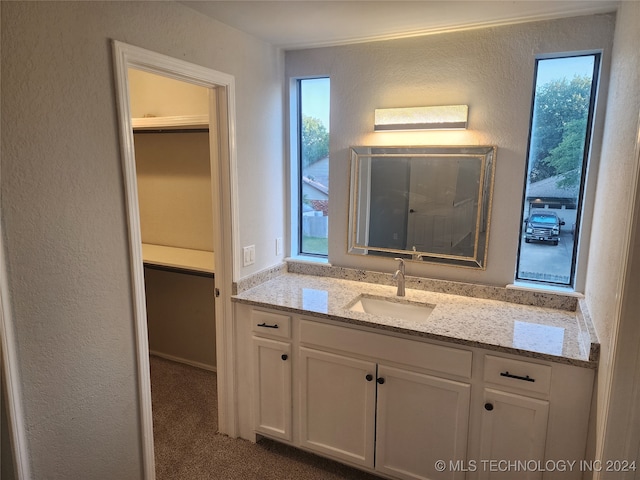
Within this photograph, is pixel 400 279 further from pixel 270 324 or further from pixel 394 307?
pixel 270 324

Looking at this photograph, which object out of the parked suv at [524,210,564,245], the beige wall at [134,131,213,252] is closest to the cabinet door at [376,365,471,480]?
the parked suv at [524,210,564,245]

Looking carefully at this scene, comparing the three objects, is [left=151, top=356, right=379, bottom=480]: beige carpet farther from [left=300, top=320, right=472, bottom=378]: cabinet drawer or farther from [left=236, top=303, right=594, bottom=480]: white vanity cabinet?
[left=300, top=320, right=472, bottom=378]: cabinet drawer

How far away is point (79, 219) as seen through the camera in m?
1.50

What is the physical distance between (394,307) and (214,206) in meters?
1.13

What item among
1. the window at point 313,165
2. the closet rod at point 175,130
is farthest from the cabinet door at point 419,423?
the closet rod at point 175,130

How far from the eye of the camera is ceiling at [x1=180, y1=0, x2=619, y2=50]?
182cm

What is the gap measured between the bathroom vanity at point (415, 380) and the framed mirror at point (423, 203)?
26 cm

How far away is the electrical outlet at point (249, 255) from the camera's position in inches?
93.9

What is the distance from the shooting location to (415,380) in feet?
6.38

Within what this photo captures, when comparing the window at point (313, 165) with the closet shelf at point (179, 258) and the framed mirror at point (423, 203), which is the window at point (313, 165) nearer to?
the framed mirror at point (423, 203)

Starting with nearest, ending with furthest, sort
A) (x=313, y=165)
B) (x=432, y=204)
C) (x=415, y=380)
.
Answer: (x=415, y=380)
(x=432, y=204)
(x=313, y=165)

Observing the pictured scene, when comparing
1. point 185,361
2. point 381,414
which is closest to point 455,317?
point 381,414

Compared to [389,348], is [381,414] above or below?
below

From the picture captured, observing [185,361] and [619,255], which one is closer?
[619,255]
